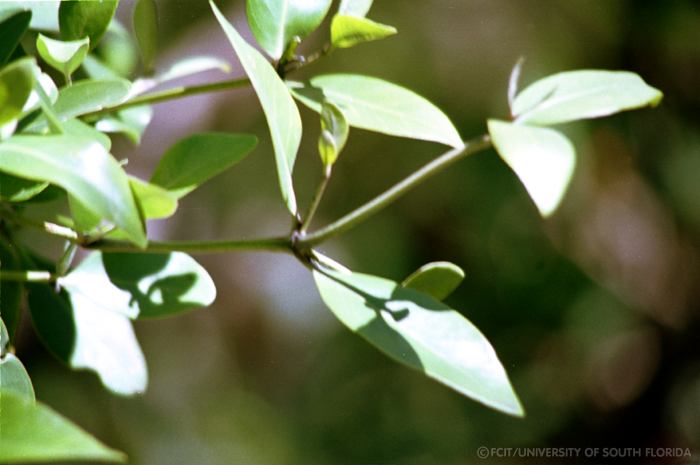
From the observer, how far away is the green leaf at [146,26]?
439mm

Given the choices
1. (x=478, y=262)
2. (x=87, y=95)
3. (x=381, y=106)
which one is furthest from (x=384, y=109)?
(x=478, y=262)

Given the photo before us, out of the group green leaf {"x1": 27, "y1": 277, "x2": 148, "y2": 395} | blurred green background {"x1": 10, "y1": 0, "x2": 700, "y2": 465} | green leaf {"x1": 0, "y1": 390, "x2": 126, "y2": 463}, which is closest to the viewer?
green leaf {"x1": 0, "y1": 390, "x2": 126, "y2": 463}

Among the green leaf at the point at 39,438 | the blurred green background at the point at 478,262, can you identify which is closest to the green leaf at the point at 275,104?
the green leaf at the point at 39,438

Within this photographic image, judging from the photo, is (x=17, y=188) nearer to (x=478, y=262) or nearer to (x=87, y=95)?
(x=87, y=95)

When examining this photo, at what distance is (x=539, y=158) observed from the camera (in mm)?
247

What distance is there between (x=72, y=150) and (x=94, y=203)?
2 cm

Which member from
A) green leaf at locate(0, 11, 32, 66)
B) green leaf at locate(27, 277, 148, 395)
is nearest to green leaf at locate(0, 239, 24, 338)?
green leaf at locate(27, 277, 148, 395)

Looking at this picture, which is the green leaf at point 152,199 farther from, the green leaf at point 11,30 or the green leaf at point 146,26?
the green leaf at point 146,26

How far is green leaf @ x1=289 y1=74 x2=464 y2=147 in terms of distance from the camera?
290 millimetres

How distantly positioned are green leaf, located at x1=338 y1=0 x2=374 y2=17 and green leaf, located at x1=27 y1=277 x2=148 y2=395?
0.57ft

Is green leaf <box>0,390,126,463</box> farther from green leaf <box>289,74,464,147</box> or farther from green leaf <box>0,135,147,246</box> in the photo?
green leaf <box>289,74,464,147</box>

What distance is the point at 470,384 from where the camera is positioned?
9.3 inches

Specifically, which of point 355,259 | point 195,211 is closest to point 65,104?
point 355,259

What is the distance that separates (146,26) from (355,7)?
15 centimetres
